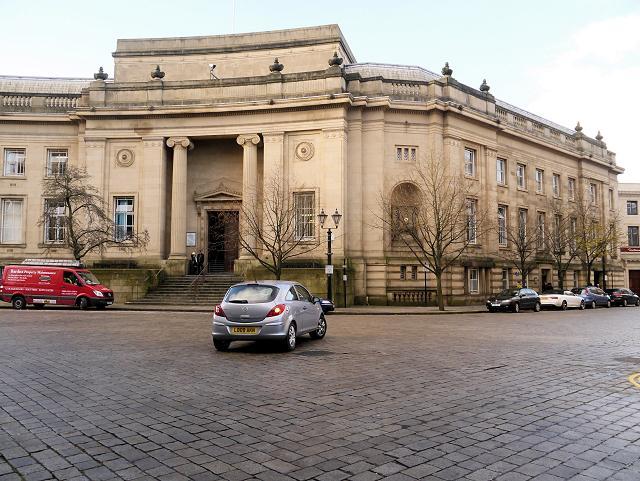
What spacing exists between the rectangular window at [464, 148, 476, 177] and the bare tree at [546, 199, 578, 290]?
29.8 feet

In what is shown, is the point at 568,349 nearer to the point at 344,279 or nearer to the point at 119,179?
the point at 344,279

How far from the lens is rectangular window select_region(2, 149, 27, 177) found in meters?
36.4

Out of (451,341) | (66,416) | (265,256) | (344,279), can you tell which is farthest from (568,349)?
(265,256)

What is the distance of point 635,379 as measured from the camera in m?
8.53

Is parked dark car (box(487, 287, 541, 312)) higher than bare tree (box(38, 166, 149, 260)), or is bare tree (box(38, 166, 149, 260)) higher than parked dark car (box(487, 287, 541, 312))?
bare tree (box(38, 166, 149, 260))

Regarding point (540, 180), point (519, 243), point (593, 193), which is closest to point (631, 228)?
point (593, 193)

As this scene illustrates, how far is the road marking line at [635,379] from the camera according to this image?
8.09 meters

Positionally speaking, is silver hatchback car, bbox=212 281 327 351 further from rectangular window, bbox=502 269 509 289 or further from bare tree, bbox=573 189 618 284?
bare tree, bbox=573 189 618 284

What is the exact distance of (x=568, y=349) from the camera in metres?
12.3

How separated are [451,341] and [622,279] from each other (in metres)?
46.0

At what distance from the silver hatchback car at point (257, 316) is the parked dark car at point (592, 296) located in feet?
98.0

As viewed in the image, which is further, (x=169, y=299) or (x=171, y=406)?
(x=169, y=299)

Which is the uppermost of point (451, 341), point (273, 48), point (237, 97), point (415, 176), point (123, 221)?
point (273, 48)

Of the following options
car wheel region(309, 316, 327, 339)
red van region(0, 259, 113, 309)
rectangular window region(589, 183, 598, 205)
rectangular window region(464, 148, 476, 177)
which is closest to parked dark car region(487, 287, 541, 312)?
rectangular window region(464, 148, 476, 177)
